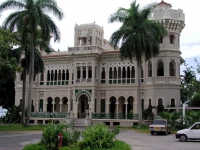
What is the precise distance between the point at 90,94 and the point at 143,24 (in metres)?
13.2

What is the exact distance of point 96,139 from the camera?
1305cm

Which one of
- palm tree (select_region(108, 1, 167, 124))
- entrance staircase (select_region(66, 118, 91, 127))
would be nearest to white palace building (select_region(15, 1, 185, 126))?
entrance staircase (select_region(66, 118, 91, 127))

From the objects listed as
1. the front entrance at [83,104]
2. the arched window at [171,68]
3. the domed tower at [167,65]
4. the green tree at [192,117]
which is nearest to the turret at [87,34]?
the front entrance at [83,104]

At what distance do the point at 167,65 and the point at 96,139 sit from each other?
2727 centimetres

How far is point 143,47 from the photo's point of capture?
32.5 meters

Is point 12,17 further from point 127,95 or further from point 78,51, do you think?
point 127,95

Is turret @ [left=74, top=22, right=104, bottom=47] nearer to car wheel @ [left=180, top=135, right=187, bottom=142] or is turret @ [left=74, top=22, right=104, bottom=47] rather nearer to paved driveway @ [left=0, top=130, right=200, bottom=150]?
paved driveway @ [left=0, top=130, right=200, bottom=150]

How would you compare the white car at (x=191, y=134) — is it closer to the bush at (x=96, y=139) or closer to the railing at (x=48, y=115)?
the bush at (x=96, y=139)

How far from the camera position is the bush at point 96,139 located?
12820 mm

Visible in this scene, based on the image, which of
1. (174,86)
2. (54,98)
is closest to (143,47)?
(174,86)

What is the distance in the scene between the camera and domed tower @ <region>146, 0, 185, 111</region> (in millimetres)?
38094

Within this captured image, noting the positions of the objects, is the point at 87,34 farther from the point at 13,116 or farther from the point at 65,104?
the point at 13,116

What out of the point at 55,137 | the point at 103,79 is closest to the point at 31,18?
A: the point at 103,79

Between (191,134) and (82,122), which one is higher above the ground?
(191,134)
